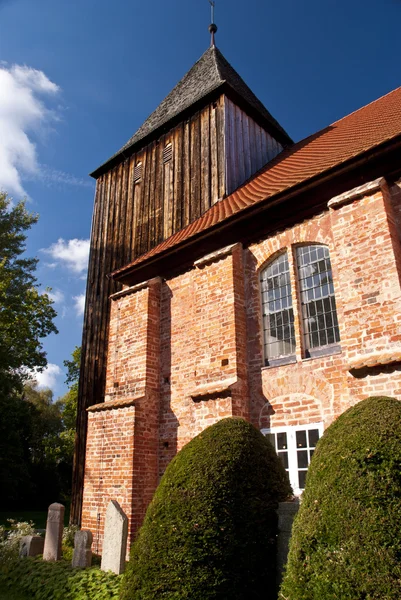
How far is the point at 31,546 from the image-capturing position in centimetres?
871

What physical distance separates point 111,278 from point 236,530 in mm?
9148

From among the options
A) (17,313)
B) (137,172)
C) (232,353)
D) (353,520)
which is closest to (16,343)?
(17,313)

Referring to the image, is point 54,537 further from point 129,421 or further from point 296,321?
point 296,321

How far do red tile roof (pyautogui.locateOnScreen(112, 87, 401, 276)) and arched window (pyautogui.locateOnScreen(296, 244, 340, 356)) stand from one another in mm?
1375

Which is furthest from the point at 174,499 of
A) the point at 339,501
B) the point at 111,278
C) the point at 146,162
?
the point at 146,162

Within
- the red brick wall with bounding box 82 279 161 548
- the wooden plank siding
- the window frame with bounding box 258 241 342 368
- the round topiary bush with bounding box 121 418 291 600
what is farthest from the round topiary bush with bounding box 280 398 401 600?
the wooden plank siding

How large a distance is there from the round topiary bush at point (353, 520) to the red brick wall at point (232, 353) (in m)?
2.47

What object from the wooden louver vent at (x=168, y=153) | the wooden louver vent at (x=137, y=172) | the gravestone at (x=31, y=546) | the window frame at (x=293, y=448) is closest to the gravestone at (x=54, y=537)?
the gravestone at (x=31, y=546)

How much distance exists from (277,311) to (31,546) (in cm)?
657

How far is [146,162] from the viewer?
1462 cm

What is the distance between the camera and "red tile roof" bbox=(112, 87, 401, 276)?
8.56 metres

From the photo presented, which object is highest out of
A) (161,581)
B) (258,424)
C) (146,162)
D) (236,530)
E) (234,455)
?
(146,162)

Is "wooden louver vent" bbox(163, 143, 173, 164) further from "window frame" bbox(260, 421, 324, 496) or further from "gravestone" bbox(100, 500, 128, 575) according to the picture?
"gravestone" bbox(100, 500, 128, 575)

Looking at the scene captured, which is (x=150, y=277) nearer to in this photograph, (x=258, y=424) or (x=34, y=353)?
(x=258, y=424)
